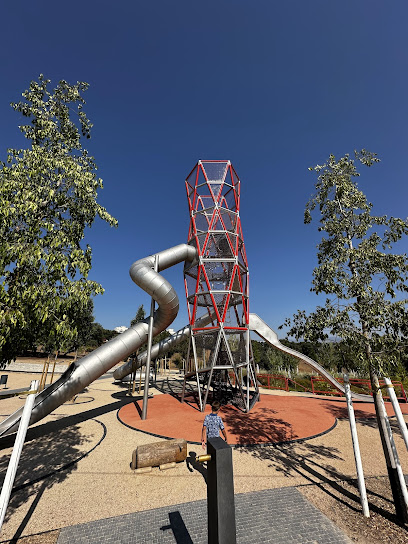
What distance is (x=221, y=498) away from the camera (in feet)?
9.05

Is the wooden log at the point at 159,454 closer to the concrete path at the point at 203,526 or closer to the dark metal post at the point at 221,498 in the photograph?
the concrete path at the point at 203,526

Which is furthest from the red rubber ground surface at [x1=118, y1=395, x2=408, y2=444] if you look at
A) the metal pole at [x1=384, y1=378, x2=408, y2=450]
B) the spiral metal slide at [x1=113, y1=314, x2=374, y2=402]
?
the metal pole at [x1=384, y1=378, x2=408, y2=450]

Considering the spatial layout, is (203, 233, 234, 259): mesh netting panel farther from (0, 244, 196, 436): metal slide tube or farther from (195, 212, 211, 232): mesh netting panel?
(0, 244, 196, 436): metal slide tube

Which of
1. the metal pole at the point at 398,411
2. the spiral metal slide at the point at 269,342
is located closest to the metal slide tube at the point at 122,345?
the spiral metal slide at the point at 269,342

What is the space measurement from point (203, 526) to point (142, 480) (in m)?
2.79

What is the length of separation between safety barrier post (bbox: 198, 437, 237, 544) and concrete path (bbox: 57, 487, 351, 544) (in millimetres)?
2962

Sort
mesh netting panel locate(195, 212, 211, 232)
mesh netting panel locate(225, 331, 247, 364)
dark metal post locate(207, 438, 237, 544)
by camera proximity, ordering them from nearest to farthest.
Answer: dark metal post locate(207, 438, 237, 544) → mesh netting panel locate(225, 331, 247, 364) → mesh netting panel locate(195, 212, 211, 232)

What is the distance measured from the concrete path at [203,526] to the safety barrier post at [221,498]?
2962mm

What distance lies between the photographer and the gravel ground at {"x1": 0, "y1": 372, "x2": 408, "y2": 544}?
5.36m

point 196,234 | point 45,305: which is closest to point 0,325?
point 45,305

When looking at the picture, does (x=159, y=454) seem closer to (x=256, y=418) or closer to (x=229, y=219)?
(x=256, y=418)

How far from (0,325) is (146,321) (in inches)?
427

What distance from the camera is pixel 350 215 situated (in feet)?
25.3

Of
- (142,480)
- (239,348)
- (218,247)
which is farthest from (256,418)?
(218,247)
